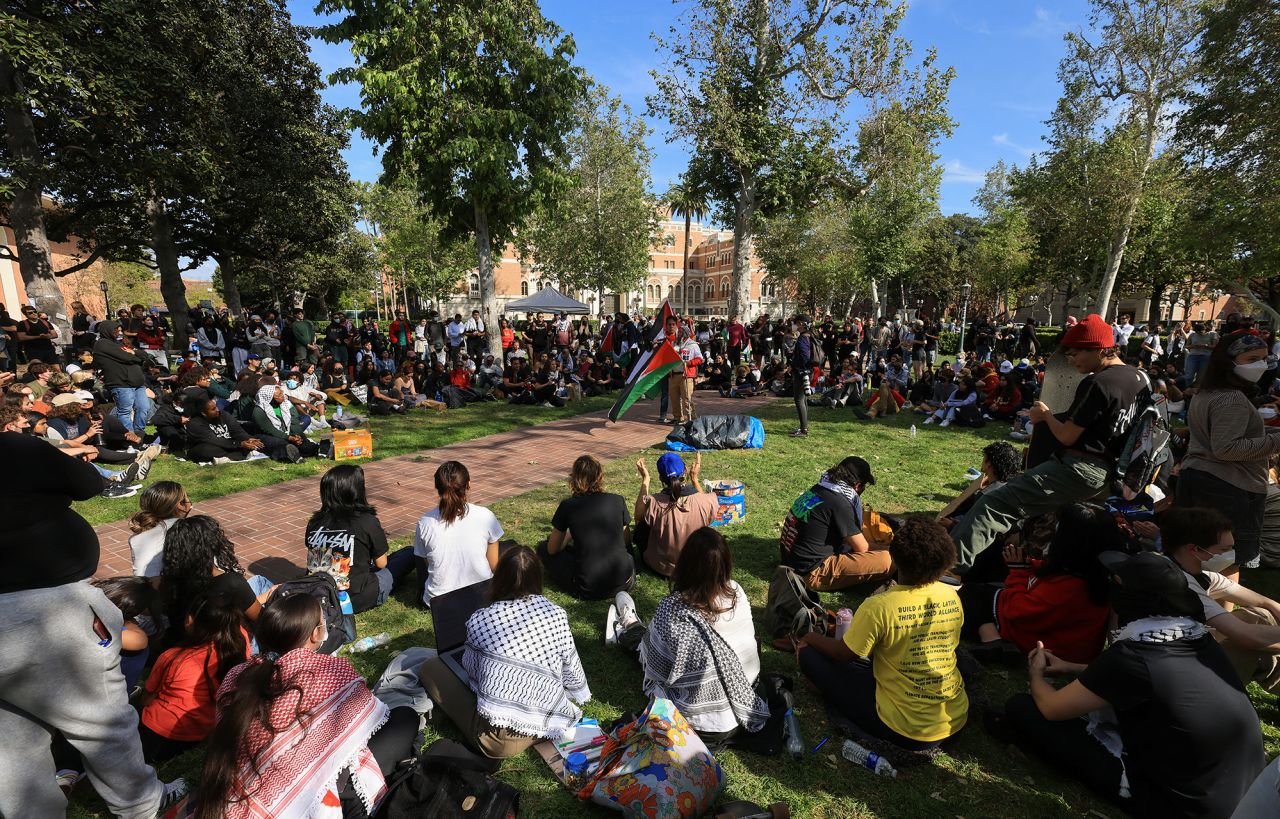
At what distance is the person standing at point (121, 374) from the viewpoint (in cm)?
870

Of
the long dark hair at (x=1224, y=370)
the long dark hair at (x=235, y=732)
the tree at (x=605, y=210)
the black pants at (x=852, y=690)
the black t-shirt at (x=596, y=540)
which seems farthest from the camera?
the tree at (x=605, y=210)

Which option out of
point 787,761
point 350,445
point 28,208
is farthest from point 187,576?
point 28,208

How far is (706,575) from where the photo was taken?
307cm

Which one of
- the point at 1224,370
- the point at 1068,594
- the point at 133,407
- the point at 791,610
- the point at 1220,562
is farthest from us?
the point at 133,407

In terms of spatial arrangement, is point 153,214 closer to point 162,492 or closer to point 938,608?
point 162,492

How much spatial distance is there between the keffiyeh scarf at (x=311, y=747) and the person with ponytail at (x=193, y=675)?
0.57m

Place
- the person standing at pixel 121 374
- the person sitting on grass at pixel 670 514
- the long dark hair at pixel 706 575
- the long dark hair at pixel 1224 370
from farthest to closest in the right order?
the person standing at pixel 121 374 < the person sitting on grass at pixel 670 514 < the long dark hair at pixel 1224 370 < the long dark hair at pixel 706 575

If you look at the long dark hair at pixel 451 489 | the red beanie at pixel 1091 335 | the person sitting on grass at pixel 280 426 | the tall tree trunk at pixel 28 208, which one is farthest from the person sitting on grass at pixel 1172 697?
the tall tree trunk at pixel 28 208

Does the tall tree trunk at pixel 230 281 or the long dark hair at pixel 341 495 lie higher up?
the tall tree trunk at pixel 230 281

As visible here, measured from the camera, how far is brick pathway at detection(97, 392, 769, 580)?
5766mm

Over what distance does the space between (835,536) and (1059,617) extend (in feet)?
5.05

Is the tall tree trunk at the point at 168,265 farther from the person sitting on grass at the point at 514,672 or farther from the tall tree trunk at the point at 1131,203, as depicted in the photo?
the tall tree trunk at the point at 1131,203

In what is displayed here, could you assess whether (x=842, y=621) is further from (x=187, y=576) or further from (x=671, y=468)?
(x=187, y=576)

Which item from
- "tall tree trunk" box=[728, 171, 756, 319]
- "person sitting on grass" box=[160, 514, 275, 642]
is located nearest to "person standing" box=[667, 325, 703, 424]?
"person sitting on grass" box=[160, 514, 275, 642]
